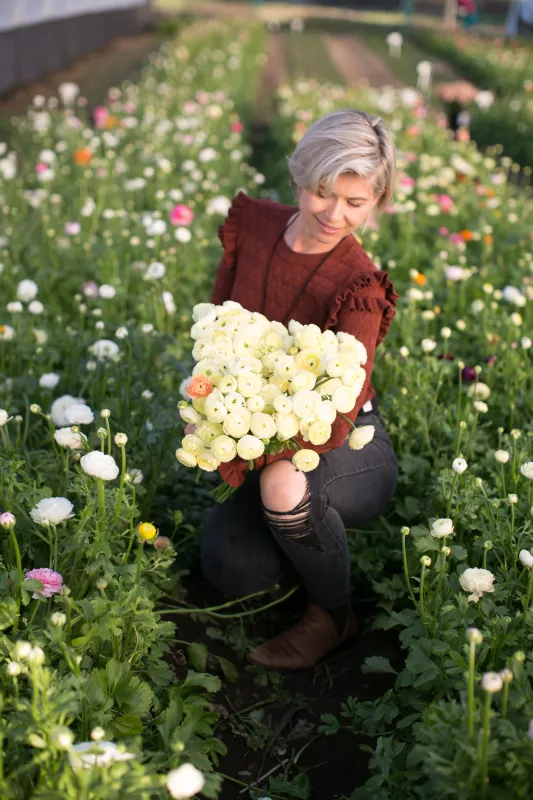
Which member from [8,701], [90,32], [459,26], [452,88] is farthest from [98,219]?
[459,26]

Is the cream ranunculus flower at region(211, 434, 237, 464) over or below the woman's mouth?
below

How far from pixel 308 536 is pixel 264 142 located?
302 inches

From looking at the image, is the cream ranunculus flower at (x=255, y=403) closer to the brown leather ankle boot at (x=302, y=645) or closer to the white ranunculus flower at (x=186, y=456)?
the white ranunculus flower at (x=186, y=456)

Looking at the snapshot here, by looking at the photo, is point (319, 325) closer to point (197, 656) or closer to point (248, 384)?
point (248, 384)

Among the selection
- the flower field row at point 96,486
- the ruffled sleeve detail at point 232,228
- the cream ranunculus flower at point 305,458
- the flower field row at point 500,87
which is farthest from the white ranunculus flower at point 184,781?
the flower field row at point 500,87

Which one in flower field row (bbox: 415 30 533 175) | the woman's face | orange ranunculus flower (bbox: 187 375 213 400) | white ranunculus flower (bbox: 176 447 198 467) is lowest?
flower field row (bbox: 415 30 533 175)

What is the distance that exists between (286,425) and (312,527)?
56 cm

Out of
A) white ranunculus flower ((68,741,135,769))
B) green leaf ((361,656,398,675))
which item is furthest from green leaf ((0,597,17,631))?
green leaf ((361,656,398,675))

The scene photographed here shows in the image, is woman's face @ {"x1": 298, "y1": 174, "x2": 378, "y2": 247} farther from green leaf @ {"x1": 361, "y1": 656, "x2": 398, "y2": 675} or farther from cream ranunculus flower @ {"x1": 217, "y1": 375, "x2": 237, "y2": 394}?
green leaf @ {"x1": 361, "y1": 656, "x2": 398, "y2": 675}

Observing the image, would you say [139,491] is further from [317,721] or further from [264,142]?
[264,142]

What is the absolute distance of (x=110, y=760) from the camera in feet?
5.18

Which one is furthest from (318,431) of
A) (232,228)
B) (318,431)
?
(232,228)

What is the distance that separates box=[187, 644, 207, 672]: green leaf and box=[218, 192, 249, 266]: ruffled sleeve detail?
45.8 inches

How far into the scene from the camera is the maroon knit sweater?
7.90 ft
